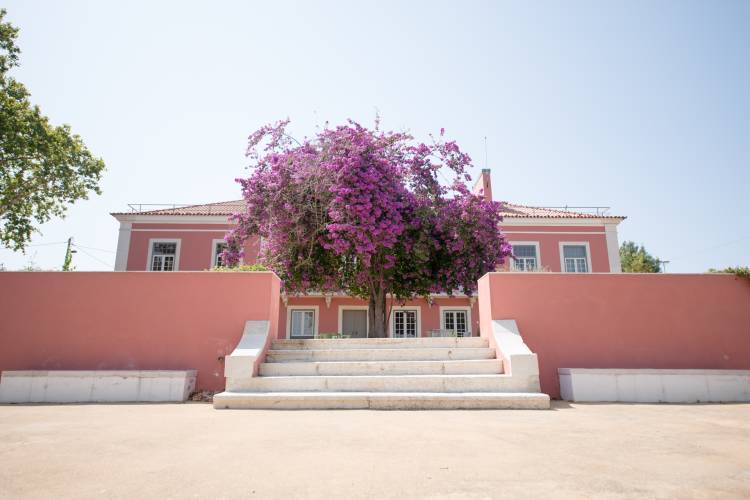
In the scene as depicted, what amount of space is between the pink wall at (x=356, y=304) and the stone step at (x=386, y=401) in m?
15.7

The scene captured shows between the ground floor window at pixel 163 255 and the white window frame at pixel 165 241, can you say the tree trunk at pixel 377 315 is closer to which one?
the white window frame at pixel 165 241

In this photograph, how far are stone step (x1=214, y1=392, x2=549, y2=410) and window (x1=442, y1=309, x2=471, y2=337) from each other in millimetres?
16371

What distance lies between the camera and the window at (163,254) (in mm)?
21953

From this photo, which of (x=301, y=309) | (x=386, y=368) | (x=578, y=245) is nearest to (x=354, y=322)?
(x=301, y=309)

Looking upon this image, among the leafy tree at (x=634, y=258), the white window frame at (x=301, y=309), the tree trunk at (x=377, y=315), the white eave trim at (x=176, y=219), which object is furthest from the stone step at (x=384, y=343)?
the leafy tree at (x=634, y=258)

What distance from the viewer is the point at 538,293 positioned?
7500mm

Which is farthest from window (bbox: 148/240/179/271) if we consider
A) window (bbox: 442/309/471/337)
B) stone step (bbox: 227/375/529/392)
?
stone step (bbox: 227/375/529/392)

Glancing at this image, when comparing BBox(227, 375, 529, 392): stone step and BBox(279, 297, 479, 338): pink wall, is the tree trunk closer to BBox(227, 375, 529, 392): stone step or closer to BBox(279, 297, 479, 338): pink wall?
BBox(227, 375, 529, 392): stone step

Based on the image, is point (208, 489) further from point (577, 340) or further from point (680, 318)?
point (680, 318)

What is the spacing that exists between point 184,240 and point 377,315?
45.4 feet

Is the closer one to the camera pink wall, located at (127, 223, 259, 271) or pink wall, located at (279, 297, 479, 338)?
pink wall, located at (279, 297, 479, 338)

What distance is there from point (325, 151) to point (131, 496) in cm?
1001

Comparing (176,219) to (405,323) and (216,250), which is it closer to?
(216,250)

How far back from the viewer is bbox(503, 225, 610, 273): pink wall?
22.4m
